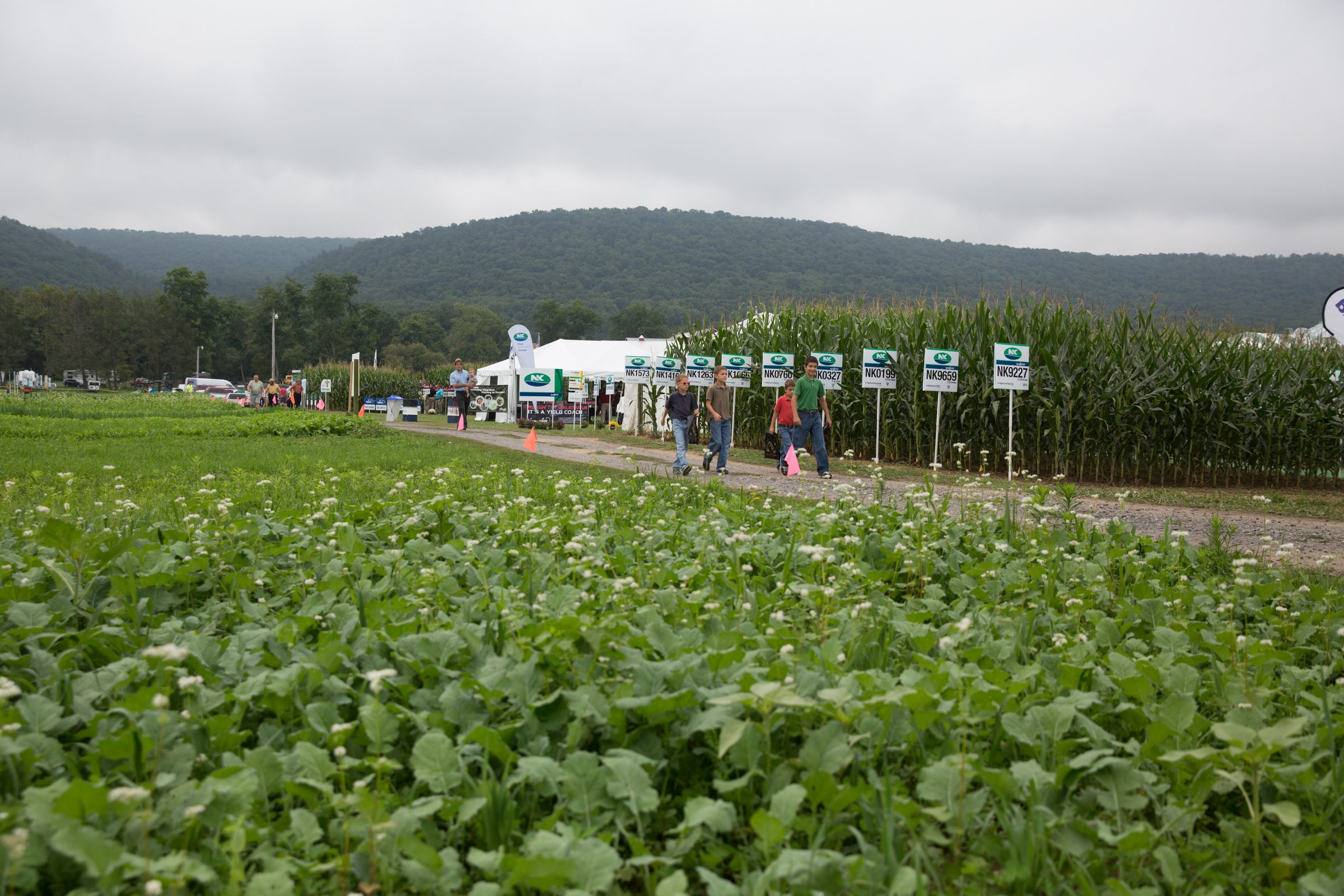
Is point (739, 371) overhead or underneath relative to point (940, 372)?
overhead

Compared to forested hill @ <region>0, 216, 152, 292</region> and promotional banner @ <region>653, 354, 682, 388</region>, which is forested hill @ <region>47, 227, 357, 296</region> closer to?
forested hill @ <region>0, 216, 152, 292</region>

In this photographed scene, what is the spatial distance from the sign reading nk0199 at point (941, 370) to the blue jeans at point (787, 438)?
3.16 m

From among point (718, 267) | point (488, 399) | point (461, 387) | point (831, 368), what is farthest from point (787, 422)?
point (718, 267)

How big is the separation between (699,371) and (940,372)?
716 cm

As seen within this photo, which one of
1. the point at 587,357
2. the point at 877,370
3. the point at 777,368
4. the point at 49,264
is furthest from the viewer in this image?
the point at 49,264

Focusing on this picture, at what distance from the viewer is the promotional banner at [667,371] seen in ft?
72.4

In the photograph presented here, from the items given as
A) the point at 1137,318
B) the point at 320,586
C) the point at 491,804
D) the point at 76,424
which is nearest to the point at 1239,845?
the point at 491,804

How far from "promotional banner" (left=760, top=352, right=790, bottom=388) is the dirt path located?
9.05 feet

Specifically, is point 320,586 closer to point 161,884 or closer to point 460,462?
point 161,884

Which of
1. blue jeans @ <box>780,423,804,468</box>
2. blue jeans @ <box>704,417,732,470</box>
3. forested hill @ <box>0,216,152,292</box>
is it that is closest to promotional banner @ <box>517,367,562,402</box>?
blue jeans @ <box>704,417,732,470</box>

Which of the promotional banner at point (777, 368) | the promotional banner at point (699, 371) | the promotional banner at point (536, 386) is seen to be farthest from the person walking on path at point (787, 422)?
the promotional banner at point (536, 386)

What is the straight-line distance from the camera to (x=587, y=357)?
120ft

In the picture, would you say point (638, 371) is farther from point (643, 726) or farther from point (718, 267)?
point (718, 267)

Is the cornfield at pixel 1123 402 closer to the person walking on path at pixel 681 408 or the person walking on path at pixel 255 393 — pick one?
the person walking on path at pixel 681 408
